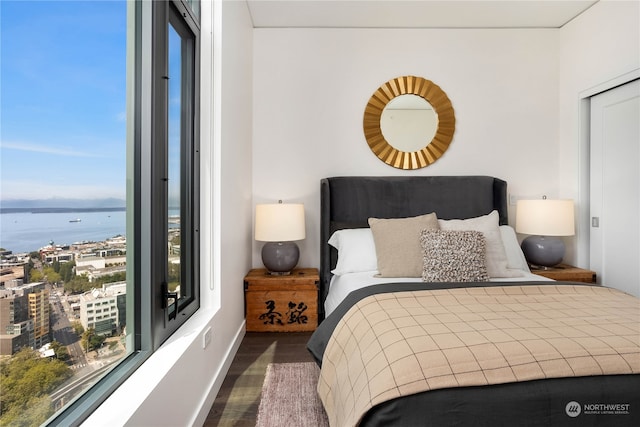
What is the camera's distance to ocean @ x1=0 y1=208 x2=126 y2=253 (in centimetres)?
86

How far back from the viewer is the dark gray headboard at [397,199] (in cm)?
324

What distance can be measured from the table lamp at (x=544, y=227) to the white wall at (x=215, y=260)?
241cm

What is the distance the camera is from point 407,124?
11.4 ft

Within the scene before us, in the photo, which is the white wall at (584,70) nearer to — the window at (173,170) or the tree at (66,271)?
the window at (173,170)

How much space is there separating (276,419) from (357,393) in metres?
0.70

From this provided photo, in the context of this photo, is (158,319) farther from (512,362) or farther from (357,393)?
(512,362)

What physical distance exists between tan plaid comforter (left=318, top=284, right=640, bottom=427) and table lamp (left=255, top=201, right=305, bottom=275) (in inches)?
49.2

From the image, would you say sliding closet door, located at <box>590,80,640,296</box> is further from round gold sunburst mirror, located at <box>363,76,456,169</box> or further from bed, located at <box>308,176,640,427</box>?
round gold sunburst mirror, located at <box>363,76,456,169</box>

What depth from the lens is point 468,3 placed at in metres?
3.07

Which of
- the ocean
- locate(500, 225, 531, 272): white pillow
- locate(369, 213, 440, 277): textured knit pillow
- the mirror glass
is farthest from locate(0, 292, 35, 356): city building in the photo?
the mirror glass

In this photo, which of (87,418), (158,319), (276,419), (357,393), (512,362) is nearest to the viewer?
(87,418)

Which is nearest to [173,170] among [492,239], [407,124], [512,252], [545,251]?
[492,239]

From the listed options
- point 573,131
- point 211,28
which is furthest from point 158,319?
point 573,131

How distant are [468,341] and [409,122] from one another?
8.33 ft
